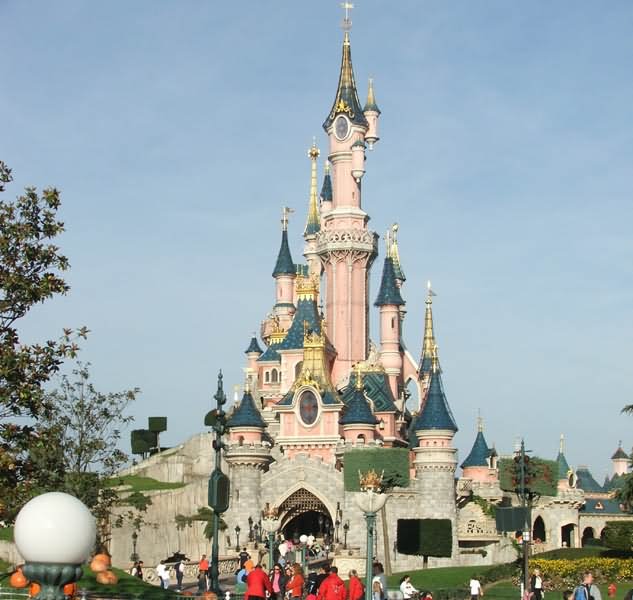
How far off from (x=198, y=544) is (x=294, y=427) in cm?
797

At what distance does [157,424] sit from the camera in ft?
232

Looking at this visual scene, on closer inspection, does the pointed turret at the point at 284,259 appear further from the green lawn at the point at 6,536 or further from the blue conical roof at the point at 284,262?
the green lawn at the point at 6,536

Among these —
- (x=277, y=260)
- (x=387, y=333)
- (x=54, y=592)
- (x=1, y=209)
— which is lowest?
(x=54, y=592)

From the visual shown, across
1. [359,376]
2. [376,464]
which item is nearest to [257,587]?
[376,464]

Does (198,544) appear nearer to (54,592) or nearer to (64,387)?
(64,387)

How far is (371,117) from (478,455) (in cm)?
2005

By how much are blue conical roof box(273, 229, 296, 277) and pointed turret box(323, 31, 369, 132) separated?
11163 millimetres

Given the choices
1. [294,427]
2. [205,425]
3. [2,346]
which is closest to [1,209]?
[2,346]

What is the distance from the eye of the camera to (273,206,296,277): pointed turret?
224 feet

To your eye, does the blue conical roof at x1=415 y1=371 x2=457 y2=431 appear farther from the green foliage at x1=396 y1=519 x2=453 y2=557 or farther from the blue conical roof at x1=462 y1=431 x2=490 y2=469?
the blue conical roof at x1=462 y1=431 x2=490 y2=469

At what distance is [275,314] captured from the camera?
68000 millimetres

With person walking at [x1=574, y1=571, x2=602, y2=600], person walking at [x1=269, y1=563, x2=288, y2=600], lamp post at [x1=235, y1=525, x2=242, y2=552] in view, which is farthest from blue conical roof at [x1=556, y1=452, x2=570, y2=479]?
person walking at [x1=574, y1=571, x2=602, y2=600]

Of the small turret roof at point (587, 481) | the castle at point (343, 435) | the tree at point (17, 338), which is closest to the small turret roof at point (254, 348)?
the castle at point (343, 435)

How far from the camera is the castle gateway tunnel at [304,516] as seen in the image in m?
47.0
